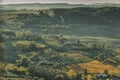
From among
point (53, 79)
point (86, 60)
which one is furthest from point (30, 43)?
point (86, 60)

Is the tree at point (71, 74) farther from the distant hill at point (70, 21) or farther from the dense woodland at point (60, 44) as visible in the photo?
the distant hill at point (70, 21)

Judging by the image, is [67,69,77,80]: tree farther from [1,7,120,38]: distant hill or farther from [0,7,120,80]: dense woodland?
[1,7,120,38]: distant hill

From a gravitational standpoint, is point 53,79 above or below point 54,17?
below

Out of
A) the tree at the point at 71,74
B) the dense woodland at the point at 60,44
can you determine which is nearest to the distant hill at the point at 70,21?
the dense woodland at the point at 60,44

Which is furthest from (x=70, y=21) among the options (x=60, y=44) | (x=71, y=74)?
(x=71, y=74)

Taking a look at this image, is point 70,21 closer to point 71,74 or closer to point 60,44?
point 60,44

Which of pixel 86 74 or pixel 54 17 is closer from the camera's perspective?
pixel 86 74

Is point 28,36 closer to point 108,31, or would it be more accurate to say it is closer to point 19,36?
point 19,36

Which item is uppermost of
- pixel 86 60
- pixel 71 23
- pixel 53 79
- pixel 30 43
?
pixel 71 23

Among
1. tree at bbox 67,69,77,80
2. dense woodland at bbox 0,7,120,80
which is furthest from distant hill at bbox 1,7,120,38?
tree at bbox 67,69,77,80
